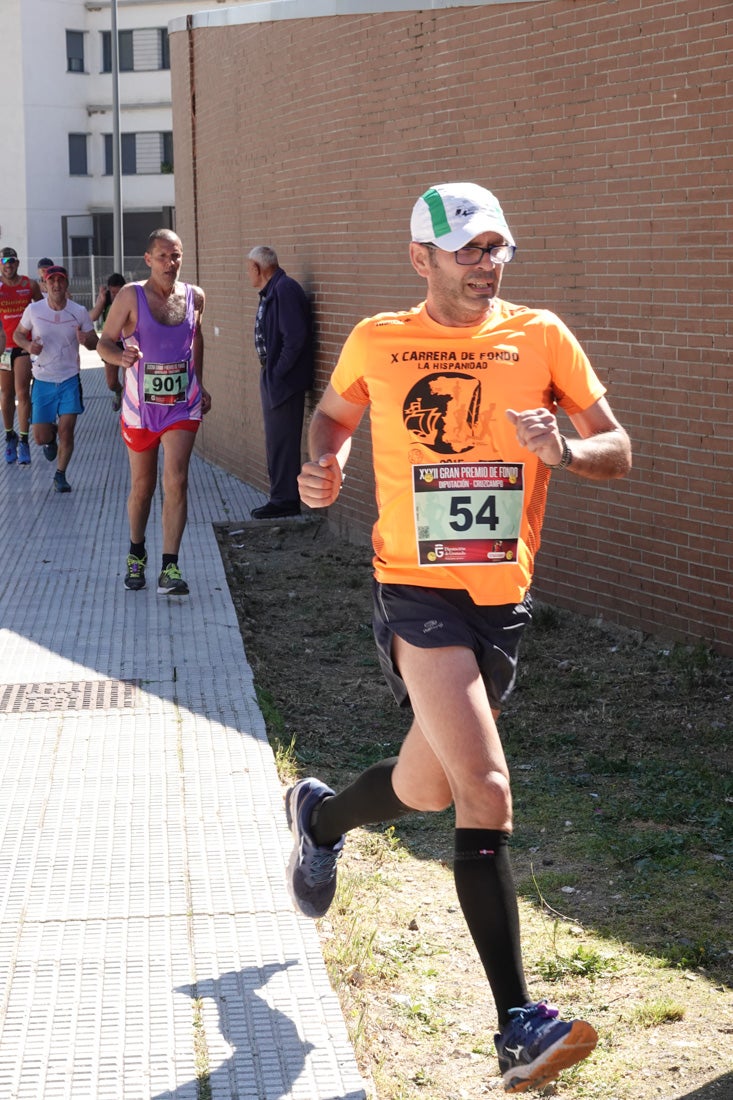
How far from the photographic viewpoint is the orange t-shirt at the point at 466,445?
3.96m

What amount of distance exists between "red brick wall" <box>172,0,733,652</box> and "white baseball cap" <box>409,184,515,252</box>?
374 centimetres

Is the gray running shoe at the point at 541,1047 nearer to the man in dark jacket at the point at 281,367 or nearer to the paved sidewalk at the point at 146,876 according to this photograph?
the paved sidewalk at the point at 146,876

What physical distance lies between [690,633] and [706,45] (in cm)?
286

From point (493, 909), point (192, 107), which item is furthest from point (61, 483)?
point (493, 909)

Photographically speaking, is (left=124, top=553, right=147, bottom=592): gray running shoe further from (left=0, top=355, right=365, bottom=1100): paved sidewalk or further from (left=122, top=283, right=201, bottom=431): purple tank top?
(left=122, top=283, right=201, bottom=431): purple tank top

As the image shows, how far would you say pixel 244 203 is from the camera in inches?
577

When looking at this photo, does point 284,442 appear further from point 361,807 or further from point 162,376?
point 361,807

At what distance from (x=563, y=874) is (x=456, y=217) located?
2.47 meters

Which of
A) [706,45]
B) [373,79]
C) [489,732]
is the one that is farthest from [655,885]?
[373,79]

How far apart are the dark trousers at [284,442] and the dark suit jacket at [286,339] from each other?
4.2 inches

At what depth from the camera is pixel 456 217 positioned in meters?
3.99

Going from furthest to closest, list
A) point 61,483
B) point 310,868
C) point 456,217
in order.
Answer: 1. point 61,483
2. point 310,868
3. point 456,217

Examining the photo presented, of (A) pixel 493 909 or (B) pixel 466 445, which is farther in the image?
(B) pixel 466 445

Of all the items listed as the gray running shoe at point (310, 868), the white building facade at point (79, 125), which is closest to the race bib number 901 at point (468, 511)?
the gray running shoe at point (310, 868)
